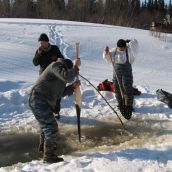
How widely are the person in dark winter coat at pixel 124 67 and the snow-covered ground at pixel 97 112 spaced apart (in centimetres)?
35

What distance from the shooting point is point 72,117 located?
910 centimetres

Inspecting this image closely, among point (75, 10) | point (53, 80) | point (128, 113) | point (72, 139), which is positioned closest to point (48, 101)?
point (53, 80)

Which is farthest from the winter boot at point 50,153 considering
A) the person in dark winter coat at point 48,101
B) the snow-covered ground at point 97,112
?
the snow-covered ground at point 97,112

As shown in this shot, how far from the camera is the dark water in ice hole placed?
7.14m

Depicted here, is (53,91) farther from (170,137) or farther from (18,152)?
(170,137)

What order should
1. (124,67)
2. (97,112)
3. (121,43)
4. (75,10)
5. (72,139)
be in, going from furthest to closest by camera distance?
(75,10) → (97,112) → (124,67) → (121,43) → (72,139)

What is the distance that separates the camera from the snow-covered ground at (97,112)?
610 centimetres

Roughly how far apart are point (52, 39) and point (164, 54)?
4684 millimetres

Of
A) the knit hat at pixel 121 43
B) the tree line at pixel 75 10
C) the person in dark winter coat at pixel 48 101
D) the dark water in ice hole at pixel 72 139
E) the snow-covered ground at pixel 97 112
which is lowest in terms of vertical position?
the dark water in ice hole at pixel 72 139

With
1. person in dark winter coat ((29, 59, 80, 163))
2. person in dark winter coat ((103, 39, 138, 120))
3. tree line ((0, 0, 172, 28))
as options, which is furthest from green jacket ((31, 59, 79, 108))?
tree line ((0, 0, 172, 28))

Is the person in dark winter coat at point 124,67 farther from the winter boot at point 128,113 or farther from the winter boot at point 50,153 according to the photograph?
the winter boot at point 50,153

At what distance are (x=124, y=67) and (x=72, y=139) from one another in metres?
2.16

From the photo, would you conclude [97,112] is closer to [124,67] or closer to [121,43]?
[124,67]

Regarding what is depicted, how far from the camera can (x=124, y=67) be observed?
360 inches
